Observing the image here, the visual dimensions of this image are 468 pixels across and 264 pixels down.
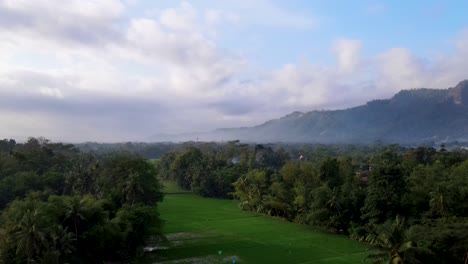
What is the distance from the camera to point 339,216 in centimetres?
5506

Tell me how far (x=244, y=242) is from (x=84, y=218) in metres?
19.7

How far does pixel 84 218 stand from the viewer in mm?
37438

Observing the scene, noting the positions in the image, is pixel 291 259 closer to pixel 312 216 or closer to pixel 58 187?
pixel 312 216

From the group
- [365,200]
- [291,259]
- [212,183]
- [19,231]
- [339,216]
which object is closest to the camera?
[19,231]

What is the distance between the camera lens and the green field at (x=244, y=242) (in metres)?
42.5

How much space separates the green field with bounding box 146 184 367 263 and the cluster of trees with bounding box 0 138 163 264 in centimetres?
415

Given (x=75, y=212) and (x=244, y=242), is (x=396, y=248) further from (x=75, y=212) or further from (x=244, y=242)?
(x=75, y=212)

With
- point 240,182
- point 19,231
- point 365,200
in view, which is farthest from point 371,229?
point 19,231

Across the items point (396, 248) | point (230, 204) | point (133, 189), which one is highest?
point (133, 189)

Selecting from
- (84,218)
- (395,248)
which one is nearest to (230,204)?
(84,218)

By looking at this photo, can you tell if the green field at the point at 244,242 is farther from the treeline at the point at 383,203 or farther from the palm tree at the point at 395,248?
the palm tree at the point at 395,248

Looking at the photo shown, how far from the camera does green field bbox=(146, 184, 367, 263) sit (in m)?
42.5

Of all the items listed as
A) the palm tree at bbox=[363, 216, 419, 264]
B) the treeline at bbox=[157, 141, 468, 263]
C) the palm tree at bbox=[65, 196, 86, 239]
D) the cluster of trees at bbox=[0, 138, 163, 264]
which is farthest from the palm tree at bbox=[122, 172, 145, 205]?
the palm tree at bbox=[363, 216, 419, 264]

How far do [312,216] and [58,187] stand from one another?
37.9m
